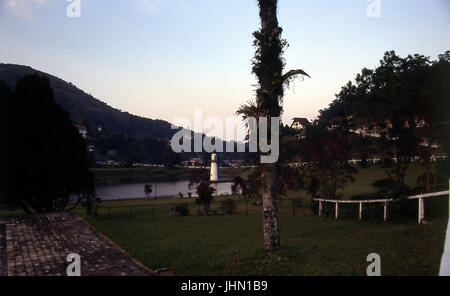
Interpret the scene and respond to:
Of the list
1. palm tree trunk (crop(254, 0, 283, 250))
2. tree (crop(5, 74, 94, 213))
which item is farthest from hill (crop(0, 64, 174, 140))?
palm tree trunk (crop(254, 0, 283, 250))

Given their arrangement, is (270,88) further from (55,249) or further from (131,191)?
(131,191)

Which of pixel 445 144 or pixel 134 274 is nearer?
pixel 134 274

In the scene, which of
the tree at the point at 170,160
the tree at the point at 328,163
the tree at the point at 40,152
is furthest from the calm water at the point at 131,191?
the tree at the point at 328,163

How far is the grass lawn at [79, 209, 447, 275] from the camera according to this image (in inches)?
262

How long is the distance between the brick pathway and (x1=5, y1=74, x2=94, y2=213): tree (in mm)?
2690

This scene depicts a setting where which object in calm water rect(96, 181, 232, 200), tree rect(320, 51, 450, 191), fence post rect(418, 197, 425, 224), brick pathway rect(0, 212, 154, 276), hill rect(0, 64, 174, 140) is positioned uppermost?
hill rect(0, 64, 174, 140)

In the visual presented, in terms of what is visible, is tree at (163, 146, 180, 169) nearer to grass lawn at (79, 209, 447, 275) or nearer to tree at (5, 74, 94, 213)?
tree at (5, 74, 94, 213)

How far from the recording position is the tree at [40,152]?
52.4 ft

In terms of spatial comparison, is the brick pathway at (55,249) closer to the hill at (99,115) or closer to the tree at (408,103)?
the tree at (408,103)

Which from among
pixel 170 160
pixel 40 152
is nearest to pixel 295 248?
pixel 40 152
